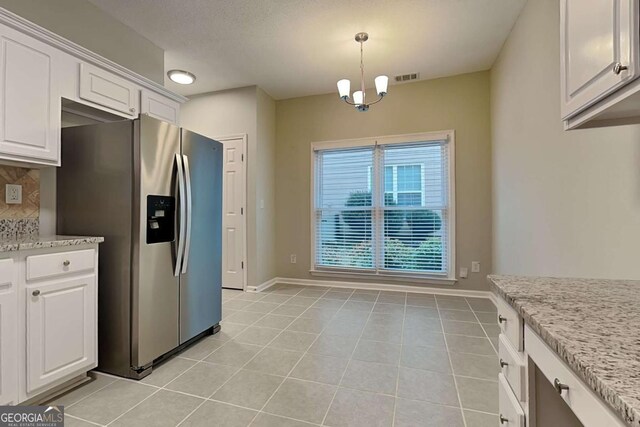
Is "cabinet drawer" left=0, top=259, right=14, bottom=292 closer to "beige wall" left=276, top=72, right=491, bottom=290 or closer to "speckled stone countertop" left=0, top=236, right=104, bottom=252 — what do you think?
"speckled stone countertop" left=0, top=236, right=104, bottom=252

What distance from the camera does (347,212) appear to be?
14.1 ft

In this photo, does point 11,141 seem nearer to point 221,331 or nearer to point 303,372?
point 221,331

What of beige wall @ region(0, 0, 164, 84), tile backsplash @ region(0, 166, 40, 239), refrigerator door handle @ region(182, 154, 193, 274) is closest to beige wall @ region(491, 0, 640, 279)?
refrigerator door handle @ region(182, 154, 193, 274)

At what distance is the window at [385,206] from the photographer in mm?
3865

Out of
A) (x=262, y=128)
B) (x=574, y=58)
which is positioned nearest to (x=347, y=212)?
(x=262, y=128)

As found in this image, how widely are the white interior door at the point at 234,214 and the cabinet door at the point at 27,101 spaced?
2.27 metres

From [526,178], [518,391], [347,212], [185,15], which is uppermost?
[185,15]

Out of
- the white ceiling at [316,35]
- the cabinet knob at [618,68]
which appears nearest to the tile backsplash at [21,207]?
the white ceiling at [316,35]

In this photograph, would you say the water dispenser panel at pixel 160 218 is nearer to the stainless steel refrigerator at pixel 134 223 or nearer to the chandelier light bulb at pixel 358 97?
the stainless steel refrigerator at pixel 134 223

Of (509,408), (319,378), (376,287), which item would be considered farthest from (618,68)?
(376,287)

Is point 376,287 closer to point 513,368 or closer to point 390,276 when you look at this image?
point 390,276

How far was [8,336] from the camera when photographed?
1446mm

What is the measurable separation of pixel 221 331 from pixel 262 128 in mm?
2781

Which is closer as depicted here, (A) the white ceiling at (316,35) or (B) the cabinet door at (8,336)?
(B) the cabinet door at (8,336)
